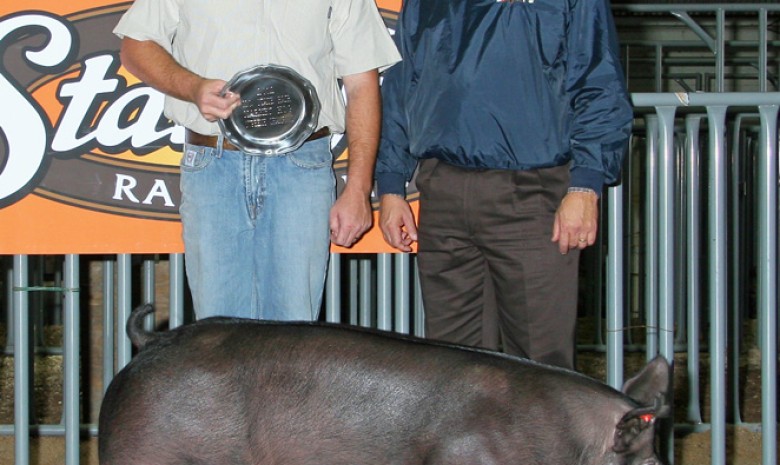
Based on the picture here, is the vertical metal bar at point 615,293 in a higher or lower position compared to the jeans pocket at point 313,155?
lower

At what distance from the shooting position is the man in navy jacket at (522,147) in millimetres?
3043

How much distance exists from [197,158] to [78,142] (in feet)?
2.77

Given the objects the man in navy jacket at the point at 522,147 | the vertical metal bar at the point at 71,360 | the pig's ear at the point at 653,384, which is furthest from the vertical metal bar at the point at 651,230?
the vertical metal bar at the point at 71,360

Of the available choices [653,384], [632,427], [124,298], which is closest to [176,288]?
[124,298]

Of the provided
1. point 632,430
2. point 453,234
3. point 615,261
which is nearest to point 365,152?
point 453,234

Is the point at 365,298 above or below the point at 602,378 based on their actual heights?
above

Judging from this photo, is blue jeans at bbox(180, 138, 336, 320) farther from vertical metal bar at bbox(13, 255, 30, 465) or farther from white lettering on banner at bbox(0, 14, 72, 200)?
vertical metal bar at bbox(13, 255, 30, 465)

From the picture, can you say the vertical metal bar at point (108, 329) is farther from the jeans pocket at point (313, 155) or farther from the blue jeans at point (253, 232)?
the jeans pocket at point (313, 155)

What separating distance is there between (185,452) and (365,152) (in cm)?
128

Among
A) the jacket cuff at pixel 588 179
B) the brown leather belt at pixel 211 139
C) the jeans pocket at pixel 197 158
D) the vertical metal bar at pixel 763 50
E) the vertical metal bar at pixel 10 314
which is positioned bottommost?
the vertical metal bar at pixel 10 314

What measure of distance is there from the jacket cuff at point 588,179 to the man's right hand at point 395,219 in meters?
0.60

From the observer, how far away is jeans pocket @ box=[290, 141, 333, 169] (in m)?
3.22

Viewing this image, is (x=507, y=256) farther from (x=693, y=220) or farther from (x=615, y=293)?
(x=693, y=220)

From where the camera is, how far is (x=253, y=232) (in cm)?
321
